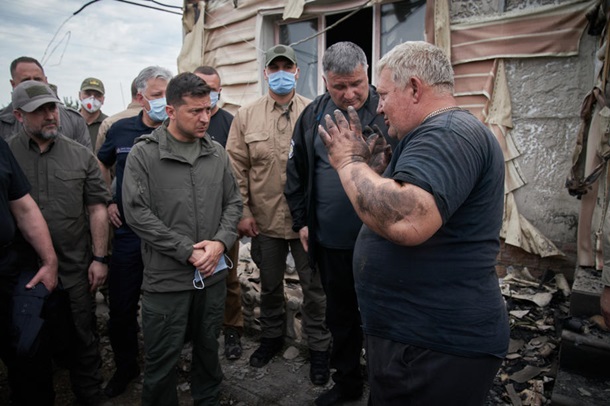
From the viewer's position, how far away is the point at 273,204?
3.34 m

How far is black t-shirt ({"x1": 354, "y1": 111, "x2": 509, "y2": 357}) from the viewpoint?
1.40 metres

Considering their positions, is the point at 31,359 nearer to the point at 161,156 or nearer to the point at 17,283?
the point at 17,283

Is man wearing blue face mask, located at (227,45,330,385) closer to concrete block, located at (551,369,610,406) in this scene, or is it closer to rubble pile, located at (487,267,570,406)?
rubble pile, located at (487,267,570,406)

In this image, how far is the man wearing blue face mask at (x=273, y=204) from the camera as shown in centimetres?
328

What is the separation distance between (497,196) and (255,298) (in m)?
2.80

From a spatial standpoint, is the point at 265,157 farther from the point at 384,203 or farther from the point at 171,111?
the point at 384,203

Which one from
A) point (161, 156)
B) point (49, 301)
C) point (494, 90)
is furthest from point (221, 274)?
point (494, 90)

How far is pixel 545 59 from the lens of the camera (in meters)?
3.95

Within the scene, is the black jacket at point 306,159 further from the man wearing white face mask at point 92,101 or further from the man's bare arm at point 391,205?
the man wearing white face mask at point 92,101

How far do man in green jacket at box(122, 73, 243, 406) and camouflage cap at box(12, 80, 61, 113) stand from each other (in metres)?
0.76

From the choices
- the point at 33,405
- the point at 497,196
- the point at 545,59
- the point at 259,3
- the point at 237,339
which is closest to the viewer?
the point at 497,196

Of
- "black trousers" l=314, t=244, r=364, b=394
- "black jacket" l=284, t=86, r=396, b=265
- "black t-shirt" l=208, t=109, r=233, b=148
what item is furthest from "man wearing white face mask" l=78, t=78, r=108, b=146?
"black trousers" l=314, t=244, r=364, b=394

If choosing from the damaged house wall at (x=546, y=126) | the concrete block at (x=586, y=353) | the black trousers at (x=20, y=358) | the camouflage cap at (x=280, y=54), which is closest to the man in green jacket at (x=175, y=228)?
the black trousers at (x=20, y=358)

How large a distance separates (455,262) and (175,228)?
5.49 feet
